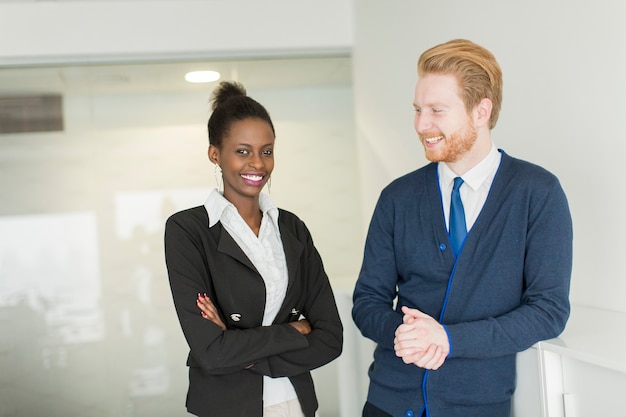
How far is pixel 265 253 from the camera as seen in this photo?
223 cm

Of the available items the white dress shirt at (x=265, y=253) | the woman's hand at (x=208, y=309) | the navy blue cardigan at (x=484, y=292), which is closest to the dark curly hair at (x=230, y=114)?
the white dress shirt at (x=265, y=253)

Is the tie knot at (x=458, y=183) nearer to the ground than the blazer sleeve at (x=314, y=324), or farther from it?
farther from it

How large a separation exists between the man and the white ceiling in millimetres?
2814

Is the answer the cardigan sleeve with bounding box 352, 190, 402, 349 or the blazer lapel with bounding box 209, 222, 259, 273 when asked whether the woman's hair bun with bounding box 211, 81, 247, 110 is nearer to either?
the blazer lapel with bounding box 209, 222, 259, 273

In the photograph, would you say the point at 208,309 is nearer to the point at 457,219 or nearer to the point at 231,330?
the point at 231,330

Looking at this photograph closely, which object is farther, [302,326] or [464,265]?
[302,326]

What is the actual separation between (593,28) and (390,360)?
119 cm

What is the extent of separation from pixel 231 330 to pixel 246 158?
496mm

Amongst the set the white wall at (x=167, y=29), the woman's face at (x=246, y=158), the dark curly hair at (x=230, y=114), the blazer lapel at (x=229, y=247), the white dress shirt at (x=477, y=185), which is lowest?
the blazer lapel at (x=229, y=247)

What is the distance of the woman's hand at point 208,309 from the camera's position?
2.10 m

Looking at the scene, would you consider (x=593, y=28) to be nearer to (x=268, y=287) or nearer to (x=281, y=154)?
Result: (x=268, y=287)

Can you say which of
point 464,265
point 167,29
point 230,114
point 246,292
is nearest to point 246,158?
point 230,114

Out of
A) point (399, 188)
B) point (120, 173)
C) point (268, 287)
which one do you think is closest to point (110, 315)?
point (120, 173)

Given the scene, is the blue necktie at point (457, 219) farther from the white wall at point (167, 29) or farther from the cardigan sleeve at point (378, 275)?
the white wall at point (167, 29)
